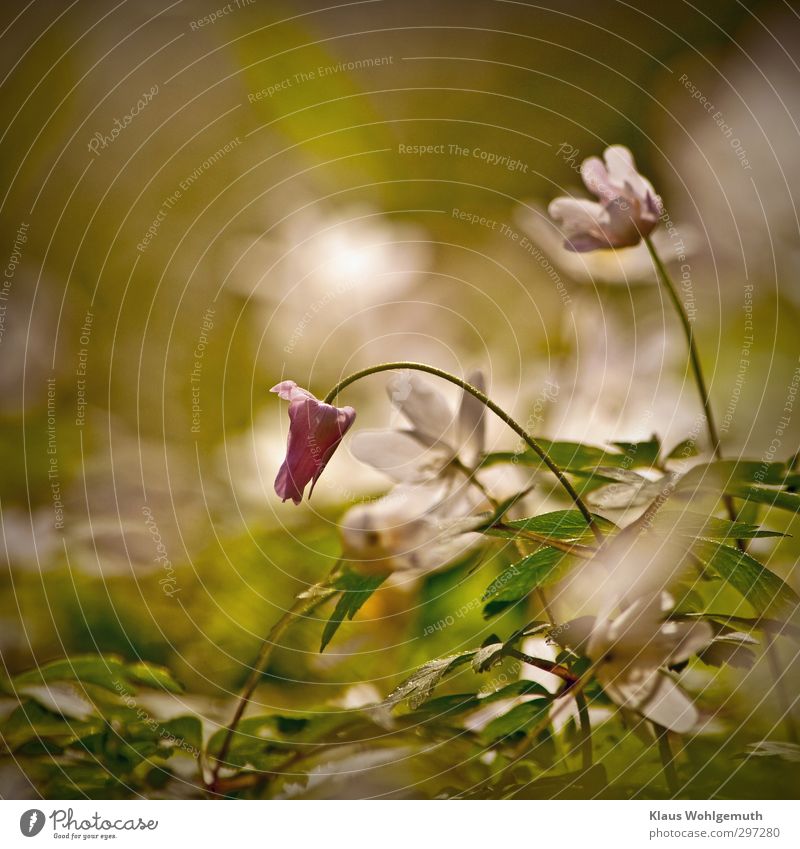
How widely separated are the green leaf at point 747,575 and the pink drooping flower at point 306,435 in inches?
9.1

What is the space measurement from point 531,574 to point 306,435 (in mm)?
161

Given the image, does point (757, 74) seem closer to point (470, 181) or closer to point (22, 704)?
point (470, 181)

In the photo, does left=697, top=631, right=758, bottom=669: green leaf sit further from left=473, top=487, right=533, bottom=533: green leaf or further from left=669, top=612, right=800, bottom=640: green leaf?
left=473, top=487, right=533, bottom=533: green leaf

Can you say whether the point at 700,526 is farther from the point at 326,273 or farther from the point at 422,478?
the point at 326,273

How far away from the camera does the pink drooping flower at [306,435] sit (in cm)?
45

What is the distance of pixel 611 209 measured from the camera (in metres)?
0.52

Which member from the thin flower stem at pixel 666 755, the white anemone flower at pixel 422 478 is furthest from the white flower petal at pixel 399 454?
the thin flower stem at pixel 666 755

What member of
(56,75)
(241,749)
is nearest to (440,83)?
(56,75)

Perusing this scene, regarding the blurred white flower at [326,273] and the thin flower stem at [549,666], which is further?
the blurred white flower at [326,273]

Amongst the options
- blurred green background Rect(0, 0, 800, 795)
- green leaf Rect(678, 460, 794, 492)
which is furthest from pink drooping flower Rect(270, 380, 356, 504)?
green leaf Rect(678, 460, 794, 492)

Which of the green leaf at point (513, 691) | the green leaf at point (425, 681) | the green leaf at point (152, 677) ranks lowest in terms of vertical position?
the green leaf at point (513, 691)

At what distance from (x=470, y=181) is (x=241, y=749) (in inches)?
18.3

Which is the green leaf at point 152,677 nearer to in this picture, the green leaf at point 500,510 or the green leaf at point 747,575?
the green leaf at point 500,510

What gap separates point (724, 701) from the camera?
519mm
